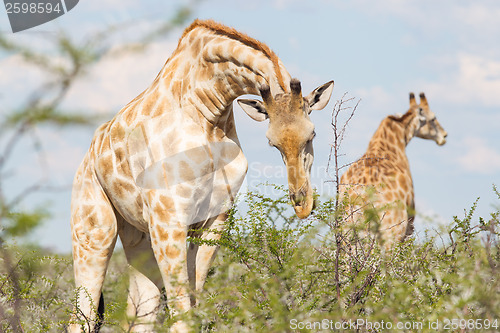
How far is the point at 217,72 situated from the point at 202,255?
64.6 inches

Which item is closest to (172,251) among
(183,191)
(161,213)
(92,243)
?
(161,213)

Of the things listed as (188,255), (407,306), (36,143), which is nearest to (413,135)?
(188,255)

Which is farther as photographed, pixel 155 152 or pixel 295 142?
pixel 155 152

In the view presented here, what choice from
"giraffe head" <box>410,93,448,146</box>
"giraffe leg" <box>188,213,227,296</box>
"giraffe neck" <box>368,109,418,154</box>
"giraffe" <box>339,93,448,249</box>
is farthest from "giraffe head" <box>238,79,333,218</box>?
"giraffe head" <box>410,93,448,146</box>

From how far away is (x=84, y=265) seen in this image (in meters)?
5.68

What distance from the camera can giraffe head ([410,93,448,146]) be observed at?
11955 mm

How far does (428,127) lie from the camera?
39.9 feet

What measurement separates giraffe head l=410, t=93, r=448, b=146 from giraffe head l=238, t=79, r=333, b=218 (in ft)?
24.8

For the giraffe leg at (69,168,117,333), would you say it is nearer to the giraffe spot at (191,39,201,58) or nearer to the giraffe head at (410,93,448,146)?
the giraffe spot at (191,39,201,58)

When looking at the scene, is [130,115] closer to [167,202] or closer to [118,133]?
[118,133]

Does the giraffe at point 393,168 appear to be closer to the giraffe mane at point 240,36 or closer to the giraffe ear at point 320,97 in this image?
the giraffe ear at point 320,97

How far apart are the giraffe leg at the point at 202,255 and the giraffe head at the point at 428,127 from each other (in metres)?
7.33

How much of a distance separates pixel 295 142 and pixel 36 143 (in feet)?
7.14

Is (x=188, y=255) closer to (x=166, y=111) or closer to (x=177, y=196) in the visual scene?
(x=177, y=196)
